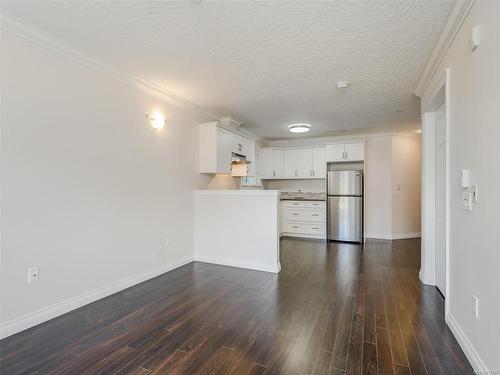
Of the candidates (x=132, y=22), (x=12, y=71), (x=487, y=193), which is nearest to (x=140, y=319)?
(x=12, y=71)

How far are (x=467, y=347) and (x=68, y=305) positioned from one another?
332 centimetres

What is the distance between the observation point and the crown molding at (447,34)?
1.83 metres

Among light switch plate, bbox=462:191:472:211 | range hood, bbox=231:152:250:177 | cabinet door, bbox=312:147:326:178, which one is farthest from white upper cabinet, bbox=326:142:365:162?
light switch plate, bbox=462:191:472:211

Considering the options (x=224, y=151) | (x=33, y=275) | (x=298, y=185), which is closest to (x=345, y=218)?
(x=298, y=185)

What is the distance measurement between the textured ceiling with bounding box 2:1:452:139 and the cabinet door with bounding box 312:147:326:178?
2.48 meters

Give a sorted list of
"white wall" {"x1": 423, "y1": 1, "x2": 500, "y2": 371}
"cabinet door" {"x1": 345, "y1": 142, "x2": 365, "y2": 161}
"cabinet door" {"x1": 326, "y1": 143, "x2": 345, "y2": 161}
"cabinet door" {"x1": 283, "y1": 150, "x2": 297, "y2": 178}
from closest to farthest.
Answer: "white wall" {"x1": 423, "y1": 1, "x2": 500, "y2": 371} < "cabinet door" {"x1": 345, "y1": 142, "x2": 365, "y2": 161} < "cabinet door" {"x1": 326, "y1": 143, "x2": 345, "y2": 161} < "cabinet door" {"x1": 283, "y1": 150, "x2": 297, "y2": 178}

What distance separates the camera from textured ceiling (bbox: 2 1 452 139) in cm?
193

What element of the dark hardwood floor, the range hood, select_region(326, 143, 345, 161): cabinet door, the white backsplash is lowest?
the dark hardwood floor

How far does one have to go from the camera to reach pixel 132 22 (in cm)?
209

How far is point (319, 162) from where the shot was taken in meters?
6.32

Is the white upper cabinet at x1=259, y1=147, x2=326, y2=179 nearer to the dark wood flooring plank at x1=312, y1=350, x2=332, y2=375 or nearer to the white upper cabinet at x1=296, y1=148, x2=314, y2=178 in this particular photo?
the white upper cabinet at x1=296, y1=148, x2=314, y2=178

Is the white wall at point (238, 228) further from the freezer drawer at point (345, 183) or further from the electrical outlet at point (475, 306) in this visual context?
the freezer drawer at point (345, 183)

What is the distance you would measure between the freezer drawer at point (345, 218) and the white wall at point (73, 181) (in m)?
3.71

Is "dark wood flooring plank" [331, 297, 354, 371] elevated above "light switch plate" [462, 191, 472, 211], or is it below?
below
